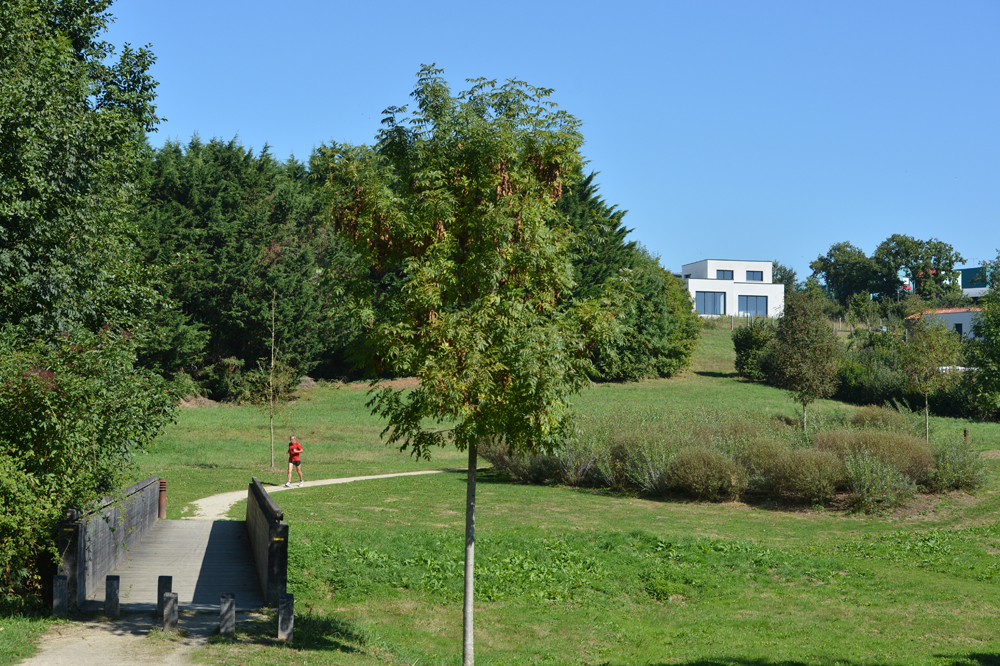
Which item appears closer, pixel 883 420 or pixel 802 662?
pixel 802 662

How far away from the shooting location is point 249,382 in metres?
48.1

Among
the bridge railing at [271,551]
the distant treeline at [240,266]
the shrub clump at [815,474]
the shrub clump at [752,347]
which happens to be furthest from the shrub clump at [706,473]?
the shrub clump at [752,347]

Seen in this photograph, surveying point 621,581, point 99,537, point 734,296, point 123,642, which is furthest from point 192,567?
point 734,296

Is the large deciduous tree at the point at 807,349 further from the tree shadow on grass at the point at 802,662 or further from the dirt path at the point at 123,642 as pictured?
the dirt path at the point at 123,642

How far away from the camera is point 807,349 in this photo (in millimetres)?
32500

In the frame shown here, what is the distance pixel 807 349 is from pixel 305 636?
27856 millimetres

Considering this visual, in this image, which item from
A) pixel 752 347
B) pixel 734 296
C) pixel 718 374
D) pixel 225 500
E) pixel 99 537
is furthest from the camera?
pixel 734 296

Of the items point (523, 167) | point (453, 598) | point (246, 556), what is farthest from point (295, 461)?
point (523, 167)

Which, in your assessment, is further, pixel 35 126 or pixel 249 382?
pixel 249 382

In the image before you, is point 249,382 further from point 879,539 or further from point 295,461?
point 879,539

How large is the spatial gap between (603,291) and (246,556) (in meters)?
7.60

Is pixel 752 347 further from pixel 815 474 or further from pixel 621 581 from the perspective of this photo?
pixel 621 581

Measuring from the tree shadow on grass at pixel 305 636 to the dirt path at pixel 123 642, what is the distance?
0.92 feet

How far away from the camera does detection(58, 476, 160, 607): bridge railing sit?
9062mm
